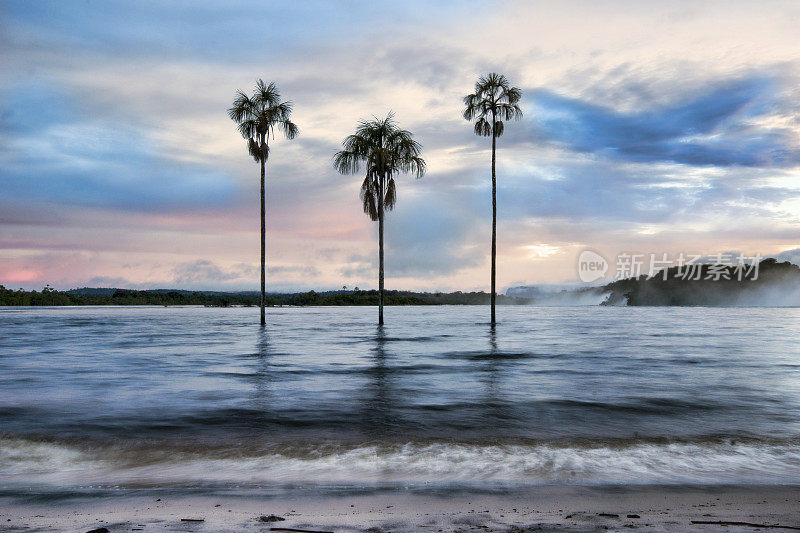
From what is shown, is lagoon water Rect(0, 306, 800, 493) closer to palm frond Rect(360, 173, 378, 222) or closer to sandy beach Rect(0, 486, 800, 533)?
sandy beach Rect(0, 486, 800, 533)

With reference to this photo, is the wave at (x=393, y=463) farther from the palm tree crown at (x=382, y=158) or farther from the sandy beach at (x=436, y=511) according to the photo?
the palm tree crown at (x=382, y=158)

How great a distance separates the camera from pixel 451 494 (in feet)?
17.6

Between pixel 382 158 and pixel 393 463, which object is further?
pixel 382 158

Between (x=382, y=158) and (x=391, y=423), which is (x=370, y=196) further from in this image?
(x=391, y=423)

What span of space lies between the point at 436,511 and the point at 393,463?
2.30m

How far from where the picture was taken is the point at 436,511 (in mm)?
4734

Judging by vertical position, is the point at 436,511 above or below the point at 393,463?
above

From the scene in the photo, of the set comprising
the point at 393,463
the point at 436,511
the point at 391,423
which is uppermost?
the point at 436,511

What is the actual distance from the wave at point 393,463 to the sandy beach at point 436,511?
579mm

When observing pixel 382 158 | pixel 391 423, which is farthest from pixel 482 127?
pixel 391 423

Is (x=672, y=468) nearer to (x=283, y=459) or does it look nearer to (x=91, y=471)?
(x=283, y=459)

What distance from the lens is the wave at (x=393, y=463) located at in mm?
6160

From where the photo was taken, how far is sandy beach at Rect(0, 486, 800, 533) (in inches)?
168

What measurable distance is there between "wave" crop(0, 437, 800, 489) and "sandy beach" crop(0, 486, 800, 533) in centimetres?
58
